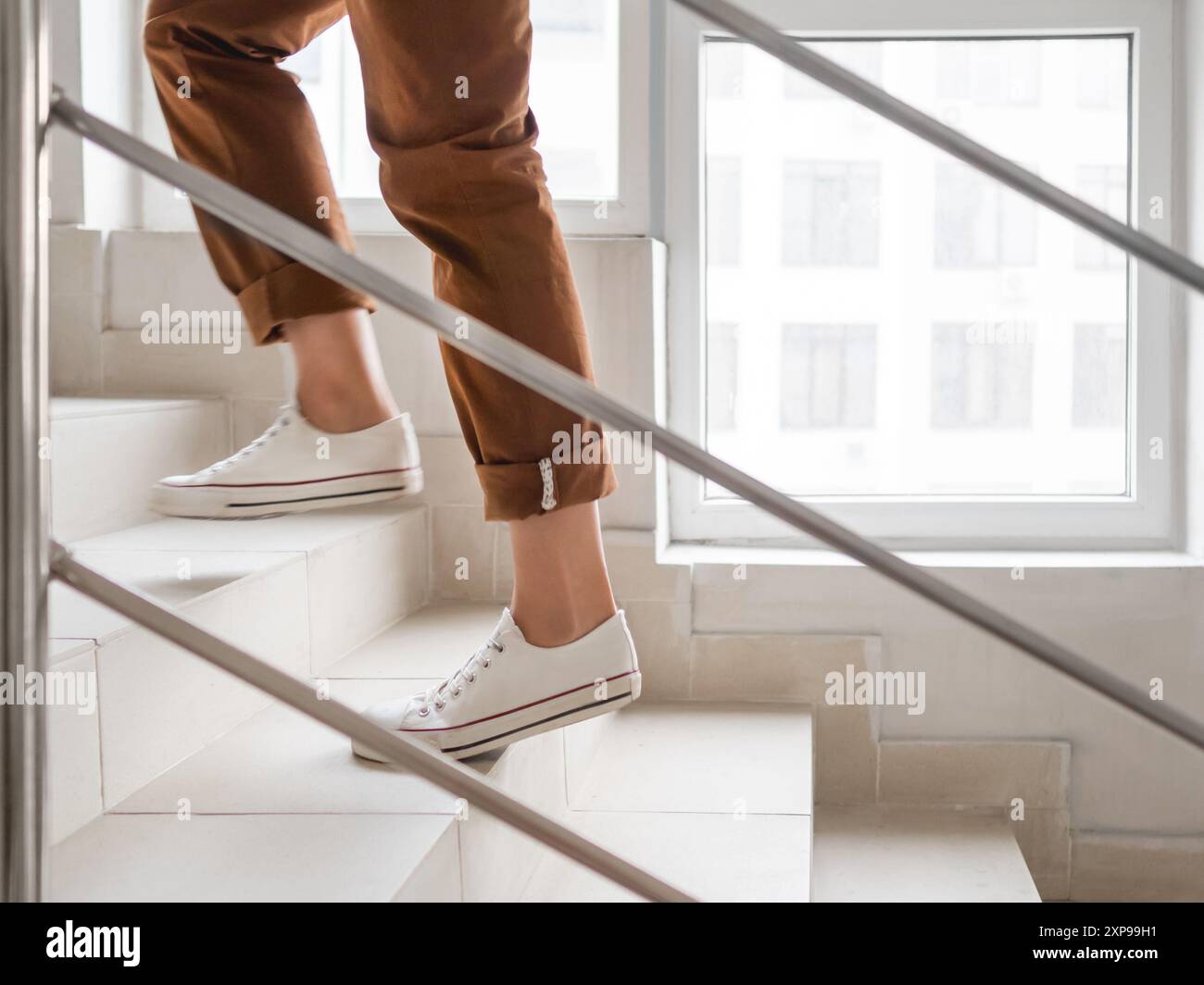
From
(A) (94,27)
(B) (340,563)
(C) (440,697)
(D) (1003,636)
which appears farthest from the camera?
(A) (94,27)

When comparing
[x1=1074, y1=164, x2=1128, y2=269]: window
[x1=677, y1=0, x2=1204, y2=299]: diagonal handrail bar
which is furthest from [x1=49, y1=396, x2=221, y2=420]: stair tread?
[x1=1074, y1=164, x2=1128, y2=269]: window

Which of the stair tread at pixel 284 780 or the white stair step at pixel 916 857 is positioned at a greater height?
the stair tread at pixel 284 780

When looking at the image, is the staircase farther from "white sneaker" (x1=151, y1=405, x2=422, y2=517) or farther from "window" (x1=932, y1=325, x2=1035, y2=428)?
"window" (x1=932, y1=325, x2=1035, y2=428)

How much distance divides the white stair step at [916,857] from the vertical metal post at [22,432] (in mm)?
1068

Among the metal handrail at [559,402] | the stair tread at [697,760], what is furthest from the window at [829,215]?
the metal handrail at [559,402]

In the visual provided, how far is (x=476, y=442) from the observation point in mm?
935

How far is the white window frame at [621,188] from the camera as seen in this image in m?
1.79

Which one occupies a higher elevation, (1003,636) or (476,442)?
(476,442)

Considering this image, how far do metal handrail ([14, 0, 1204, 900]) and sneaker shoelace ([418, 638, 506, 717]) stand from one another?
0.35 metres

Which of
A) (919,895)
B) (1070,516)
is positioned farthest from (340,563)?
(1070,516)

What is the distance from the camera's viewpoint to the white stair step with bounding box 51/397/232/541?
1334 millimetres

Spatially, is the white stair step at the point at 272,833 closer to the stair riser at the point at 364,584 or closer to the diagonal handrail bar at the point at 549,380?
the stair riser at the point at 364,584
